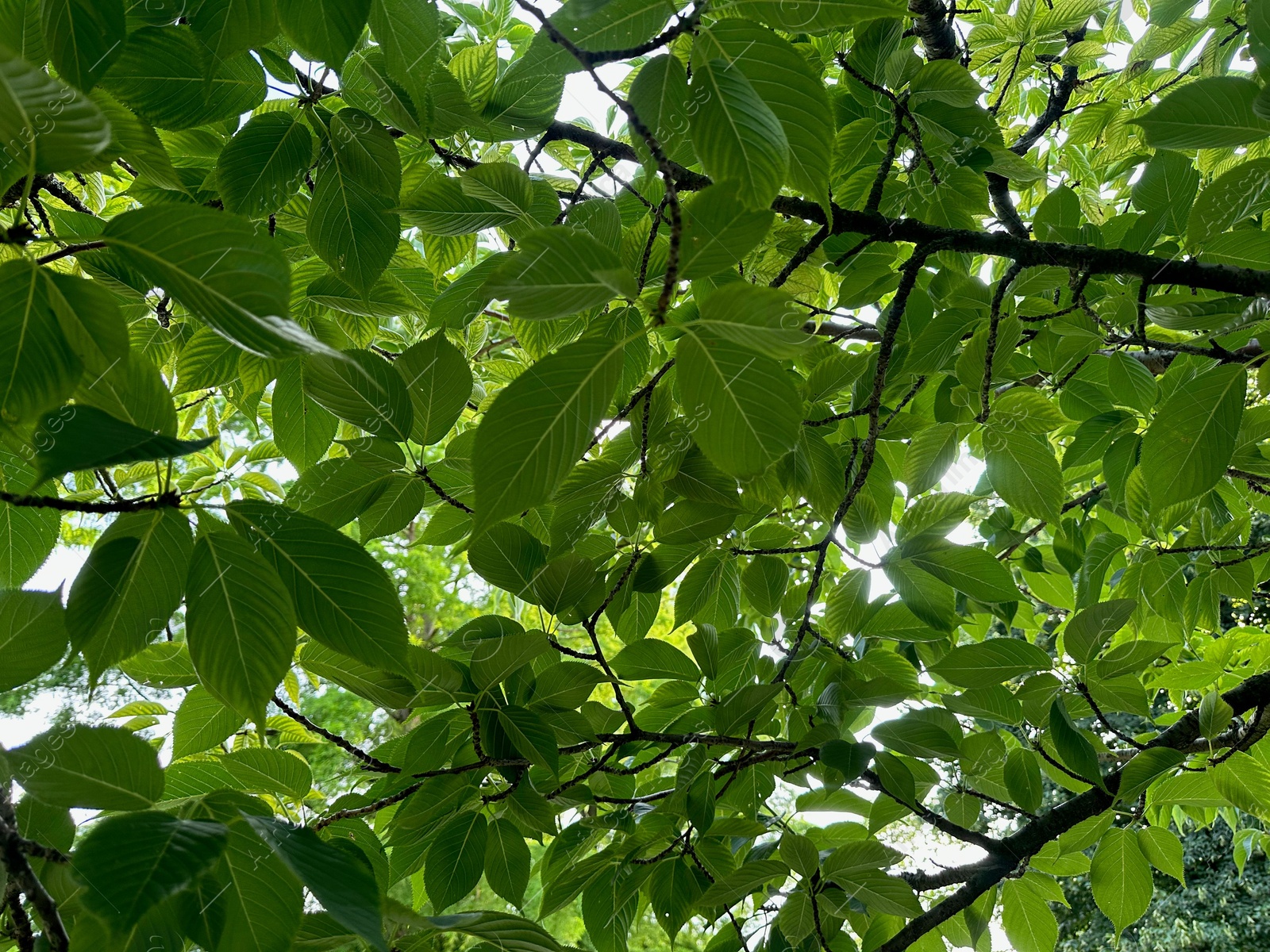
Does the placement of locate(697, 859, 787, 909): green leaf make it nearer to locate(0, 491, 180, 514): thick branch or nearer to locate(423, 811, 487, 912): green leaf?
locate(423, 811, 487, 912): green leaf

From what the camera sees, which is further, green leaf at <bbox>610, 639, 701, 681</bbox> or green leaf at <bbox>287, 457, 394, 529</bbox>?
green leaf at <bbox>610, 639, 701, 681</bbox>

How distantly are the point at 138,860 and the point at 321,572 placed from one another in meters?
0.21

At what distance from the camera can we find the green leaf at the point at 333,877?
1.58 ft

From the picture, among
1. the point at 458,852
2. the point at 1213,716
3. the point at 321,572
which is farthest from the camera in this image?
the point at 1213,716

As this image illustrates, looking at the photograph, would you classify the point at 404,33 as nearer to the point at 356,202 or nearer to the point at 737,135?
the point at 356,202

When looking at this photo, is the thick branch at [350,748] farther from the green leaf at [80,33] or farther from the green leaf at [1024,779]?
the green leaf at [1024,779]

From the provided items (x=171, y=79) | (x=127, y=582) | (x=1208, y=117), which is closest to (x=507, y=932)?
(x=127, y=582)

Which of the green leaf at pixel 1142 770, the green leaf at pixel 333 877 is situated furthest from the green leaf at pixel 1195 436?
the green leaf at pixel 333 877

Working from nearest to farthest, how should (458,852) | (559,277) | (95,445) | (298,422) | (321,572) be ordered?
(95,445)
(559,277)
(321,572)
(458,852)
(298,422)

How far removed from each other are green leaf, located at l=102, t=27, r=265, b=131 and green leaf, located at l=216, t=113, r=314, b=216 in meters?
0.04

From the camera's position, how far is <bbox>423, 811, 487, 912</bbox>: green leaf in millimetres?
977

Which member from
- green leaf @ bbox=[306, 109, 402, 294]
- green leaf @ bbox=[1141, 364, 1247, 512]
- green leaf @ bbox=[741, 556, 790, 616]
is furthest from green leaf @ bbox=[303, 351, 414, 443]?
green leaf @ bbox=[1141, 364, 1247, 512]

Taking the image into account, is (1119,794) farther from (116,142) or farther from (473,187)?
(116,142)

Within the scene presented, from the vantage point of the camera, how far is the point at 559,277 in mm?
495
